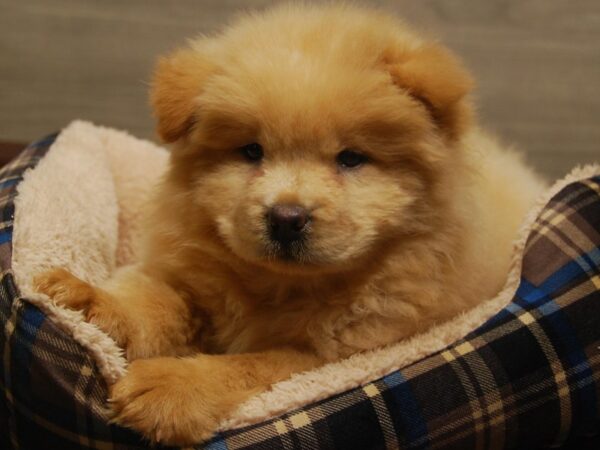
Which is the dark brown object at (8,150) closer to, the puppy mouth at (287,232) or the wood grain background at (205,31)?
the wood grain background at (205,31)

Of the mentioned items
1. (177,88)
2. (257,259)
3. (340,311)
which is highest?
(177,88)

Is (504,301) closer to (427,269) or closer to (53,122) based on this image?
(427,269)

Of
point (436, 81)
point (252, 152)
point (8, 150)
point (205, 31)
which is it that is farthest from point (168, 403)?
point (205, 31)

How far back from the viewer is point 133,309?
5.01 ft

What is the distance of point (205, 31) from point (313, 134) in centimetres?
162

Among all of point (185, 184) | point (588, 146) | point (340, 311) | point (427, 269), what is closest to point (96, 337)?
point (185, 184)

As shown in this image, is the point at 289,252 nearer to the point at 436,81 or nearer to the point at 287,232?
the point at 287,232

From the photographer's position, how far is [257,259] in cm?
142

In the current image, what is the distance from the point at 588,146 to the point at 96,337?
→ 2.52 meters

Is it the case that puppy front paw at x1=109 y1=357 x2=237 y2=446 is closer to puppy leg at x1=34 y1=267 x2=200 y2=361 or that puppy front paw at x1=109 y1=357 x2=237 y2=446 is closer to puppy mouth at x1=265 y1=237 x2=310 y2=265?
puppy leg at x1=34 y1=267 x2=200 y2=361

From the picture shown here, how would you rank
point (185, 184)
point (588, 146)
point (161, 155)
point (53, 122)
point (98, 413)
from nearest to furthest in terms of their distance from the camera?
point (98, 413), point (185, 184), point (161, 155), point (53, 122), point (588, 146)

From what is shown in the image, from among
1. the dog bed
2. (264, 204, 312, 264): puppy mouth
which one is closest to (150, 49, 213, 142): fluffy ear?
(264, 204, 312, 264): puppy mouth

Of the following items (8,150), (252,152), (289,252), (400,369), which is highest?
(252,152)

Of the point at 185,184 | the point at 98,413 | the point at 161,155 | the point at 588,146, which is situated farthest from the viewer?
the point at 588,146
